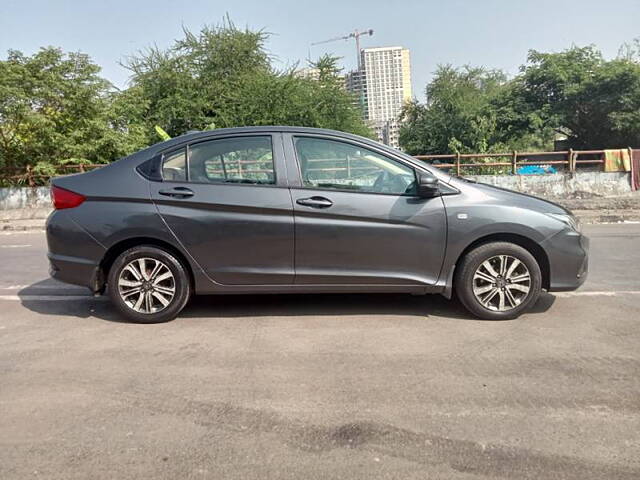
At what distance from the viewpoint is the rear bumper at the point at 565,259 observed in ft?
15.2

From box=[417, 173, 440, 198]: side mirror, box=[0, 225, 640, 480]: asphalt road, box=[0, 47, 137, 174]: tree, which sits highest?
box=[0, 47, 137, 174]: tree

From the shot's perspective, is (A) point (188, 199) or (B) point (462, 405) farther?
(A) point (188, 199)

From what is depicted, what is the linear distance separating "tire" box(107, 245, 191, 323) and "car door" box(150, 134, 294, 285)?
24 cm

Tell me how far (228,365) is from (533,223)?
280 cm

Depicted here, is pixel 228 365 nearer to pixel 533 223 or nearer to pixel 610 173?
pixel 533 223

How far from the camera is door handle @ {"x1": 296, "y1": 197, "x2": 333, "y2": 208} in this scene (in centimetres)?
457

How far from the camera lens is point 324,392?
336 centimetres

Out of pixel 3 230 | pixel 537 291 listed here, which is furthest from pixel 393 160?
pixel 3 230

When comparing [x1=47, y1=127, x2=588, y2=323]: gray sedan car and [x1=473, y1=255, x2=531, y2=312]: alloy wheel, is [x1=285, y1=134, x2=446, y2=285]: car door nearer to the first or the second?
[x1=47, y1=127, x2=588, y2=323]: gray sedan car

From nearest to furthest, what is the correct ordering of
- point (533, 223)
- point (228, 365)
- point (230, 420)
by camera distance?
1. point (230, 420)
2. point (228, 365)
3. point (533, 223)

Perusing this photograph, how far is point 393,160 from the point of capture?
4.71 meters

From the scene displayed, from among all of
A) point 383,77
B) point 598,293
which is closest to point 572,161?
point 598,293

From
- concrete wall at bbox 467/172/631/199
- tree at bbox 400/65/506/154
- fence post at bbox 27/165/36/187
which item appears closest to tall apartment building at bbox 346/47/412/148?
tree at bbox 400/65/506/154

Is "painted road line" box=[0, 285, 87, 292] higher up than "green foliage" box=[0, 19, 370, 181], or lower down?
lower down
